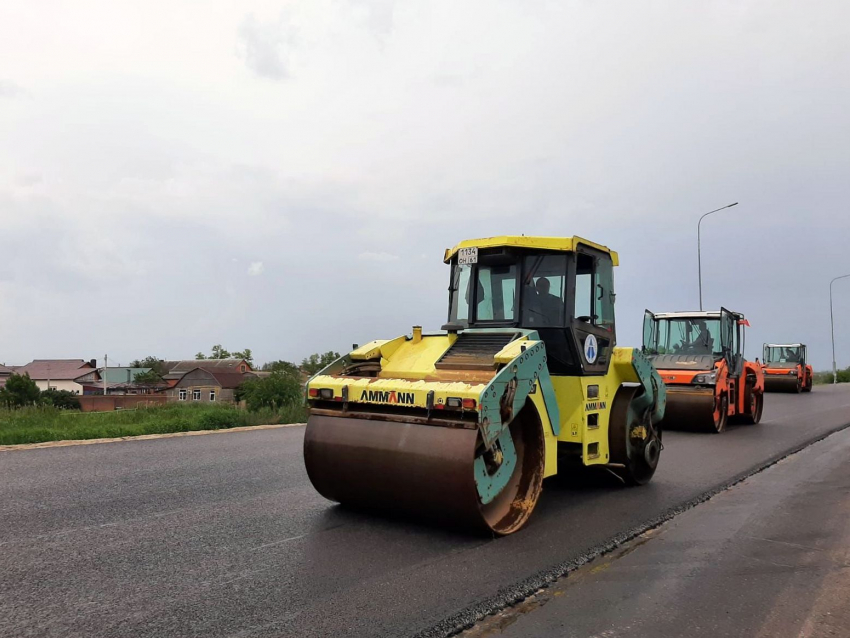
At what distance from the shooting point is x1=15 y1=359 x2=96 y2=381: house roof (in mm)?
77000

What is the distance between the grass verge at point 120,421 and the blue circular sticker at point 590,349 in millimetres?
7719

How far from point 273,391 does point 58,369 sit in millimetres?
71021

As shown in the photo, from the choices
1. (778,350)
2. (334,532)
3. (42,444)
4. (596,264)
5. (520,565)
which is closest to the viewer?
(520,565)

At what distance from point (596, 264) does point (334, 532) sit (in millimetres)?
3578

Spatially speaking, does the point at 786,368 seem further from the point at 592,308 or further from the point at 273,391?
the point at 592,308

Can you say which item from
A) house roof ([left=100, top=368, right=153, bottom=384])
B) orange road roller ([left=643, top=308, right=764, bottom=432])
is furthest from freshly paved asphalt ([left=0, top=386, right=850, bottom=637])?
house roof ([left=100, top=368, right=153, bottom=384])

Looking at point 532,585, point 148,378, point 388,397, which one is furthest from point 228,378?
point 532,585

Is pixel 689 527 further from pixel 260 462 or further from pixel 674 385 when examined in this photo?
pixel 674 385

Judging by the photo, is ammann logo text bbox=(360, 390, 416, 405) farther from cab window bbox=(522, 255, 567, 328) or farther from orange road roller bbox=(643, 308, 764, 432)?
orange road roller bbox=(643, 308, 764, 432)

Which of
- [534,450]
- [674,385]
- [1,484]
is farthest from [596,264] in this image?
[674,385]

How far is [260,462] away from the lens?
8.34 m

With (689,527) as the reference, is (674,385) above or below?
above

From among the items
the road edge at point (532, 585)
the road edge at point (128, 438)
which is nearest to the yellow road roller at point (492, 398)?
the road edge at point (532, 585)

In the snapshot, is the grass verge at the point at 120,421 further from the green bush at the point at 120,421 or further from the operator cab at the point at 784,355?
the operator cab at the point at 784,355
